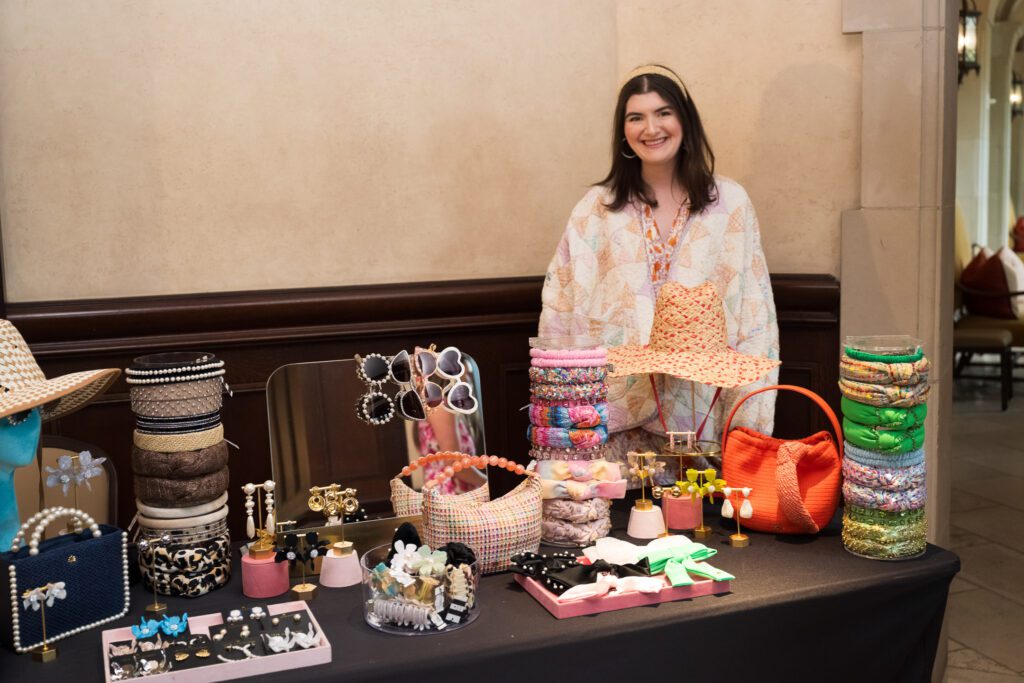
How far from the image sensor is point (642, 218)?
295 centimetres

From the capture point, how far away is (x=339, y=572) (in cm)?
209

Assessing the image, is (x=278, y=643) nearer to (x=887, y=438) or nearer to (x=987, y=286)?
(x=887, y=438)

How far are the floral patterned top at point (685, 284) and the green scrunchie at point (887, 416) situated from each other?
2.36 feet

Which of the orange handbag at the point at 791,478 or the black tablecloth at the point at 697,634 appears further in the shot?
the orange handbag at the point at 791,478

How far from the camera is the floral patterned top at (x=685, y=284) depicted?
2.90 meters

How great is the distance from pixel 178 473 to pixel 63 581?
30 centimetres

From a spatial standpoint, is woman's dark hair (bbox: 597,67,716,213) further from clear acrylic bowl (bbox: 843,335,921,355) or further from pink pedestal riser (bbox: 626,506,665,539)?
pink pedestal riser (bbox: 626,506,665,539)

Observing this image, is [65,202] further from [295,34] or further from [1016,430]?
[1016,430]

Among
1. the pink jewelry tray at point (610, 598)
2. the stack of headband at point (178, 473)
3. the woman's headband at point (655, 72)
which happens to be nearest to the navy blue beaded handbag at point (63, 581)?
the stack of headband at point (178, 473)

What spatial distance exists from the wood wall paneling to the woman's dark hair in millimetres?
712

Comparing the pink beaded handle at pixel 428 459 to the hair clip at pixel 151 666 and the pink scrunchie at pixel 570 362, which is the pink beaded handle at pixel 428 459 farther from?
the hair clip at pixel 151 666

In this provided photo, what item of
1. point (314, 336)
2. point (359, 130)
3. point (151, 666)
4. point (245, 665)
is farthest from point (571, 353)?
point (359, 130)

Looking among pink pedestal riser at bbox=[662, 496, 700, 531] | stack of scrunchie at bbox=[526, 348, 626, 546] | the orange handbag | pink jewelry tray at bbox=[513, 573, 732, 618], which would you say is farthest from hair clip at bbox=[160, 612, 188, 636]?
the orange handbag

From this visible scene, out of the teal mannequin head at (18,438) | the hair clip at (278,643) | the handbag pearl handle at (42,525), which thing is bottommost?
the hair clip at (278,643)
